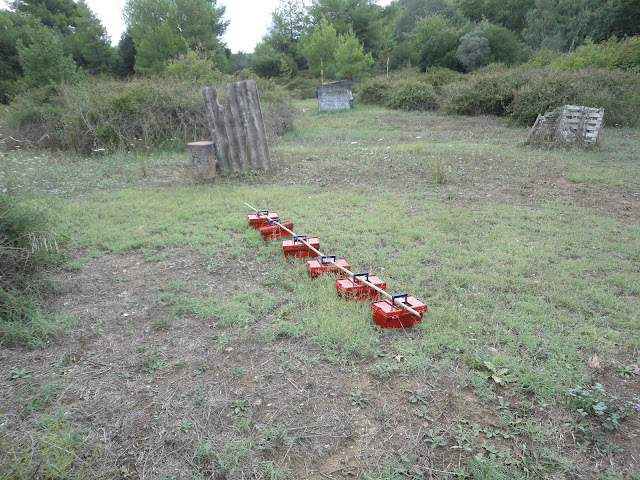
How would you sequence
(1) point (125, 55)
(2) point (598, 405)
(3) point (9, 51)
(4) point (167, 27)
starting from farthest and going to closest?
(1) point (125, 55) < (4) point (167, 27) < (3) point (9, 51) < (2) point (598, 405)

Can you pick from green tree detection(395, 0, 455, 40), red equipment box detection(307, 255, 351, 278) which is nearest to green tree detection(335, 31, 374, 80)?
red equipment box detection(307, 255, 351, 278)

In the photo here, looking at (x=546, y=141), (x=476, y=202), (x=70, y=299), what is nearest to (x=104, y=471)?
(x=70, y=299)

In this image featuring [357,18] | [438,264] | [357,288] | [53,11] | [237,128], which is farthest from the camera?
[357,18]

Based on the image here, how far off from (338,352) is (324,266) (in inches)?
45.8

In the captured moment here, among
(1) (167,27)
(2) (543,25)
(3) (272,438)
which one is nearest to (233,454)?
(3) (272,438)

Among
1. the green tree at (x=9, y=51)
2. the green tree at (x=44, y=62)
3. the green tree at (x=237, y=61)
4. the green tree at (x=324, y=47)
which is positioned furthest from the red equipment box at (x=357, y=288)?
the green tree at (x=237, y=61)

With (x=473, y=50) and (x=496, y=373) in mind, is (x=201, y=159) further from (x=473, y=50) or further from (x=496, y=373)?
(x=473, y=50)

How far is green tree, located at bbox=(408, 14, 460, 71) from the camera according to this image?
103 ft

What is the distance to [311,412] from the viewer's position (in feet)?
7.23

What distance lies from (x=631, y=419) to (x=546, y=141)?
29.1 feet

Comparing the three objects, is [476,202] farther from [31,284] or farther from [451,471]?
[31,284]

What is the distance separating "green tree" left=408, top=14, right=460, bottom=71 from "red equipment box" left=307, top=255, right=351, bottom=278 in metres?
32.9

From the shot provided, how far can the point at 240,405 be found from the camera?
2236mm

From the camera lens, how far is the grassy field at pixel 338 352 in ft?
6.35
